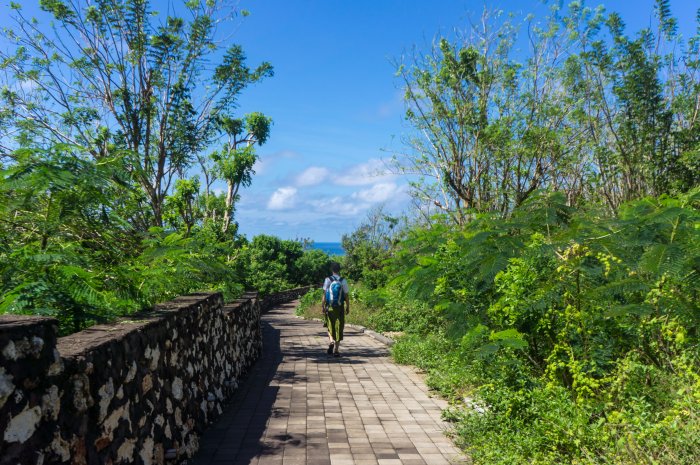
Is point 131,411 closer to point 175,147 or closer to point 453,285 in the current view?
point 453,285

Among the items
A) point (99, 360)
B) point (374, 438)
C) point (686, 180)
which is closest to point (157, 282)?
point (99, 360)

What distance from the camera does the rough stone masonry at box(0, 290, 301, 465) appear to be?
229cm

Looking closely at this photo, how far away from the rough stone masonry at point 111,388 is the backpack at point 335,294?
4.68 metres

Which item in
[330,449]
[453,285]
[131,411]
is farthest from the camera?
[453,285]

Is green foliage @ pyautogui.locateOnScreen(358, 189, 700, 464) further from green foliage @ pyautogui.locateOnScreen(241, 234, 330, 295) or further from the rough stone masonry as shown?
green foliage @ pyautogui.locateOnScreen(241, 234, 330, 295)

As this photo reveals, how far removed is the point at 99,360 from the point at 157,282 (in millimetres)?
2124

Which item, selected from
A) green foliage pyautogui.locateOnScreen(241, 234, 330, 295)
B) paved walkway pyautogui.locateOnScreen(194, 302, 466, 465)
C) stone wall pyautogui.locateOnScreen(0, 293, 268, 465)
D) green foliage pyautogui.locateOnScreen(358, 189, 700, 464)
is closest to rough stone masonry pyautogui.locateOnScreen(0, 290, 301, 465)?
stone wall pyautogui.locateOnScreen(0, 293, 268, 465)

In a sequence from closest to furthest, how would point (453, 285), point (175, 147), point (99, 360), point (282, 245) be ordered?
point (99, 360)
point (453, 285)
point (175, 147)
point (282, 245)

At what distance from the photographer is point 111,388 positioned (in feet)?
10.8

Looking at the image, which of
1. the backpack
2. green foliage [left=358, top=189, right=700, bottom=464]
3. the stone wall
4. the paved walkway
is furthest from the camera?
the backpack

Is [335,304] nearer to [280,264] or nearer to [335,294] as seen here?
[335,294]

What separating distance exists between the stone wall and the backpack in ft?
15.4

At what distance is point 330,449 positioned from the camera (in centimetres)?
529

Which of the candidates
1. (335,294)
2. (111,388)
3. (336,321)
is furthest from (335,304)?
(111,388)
